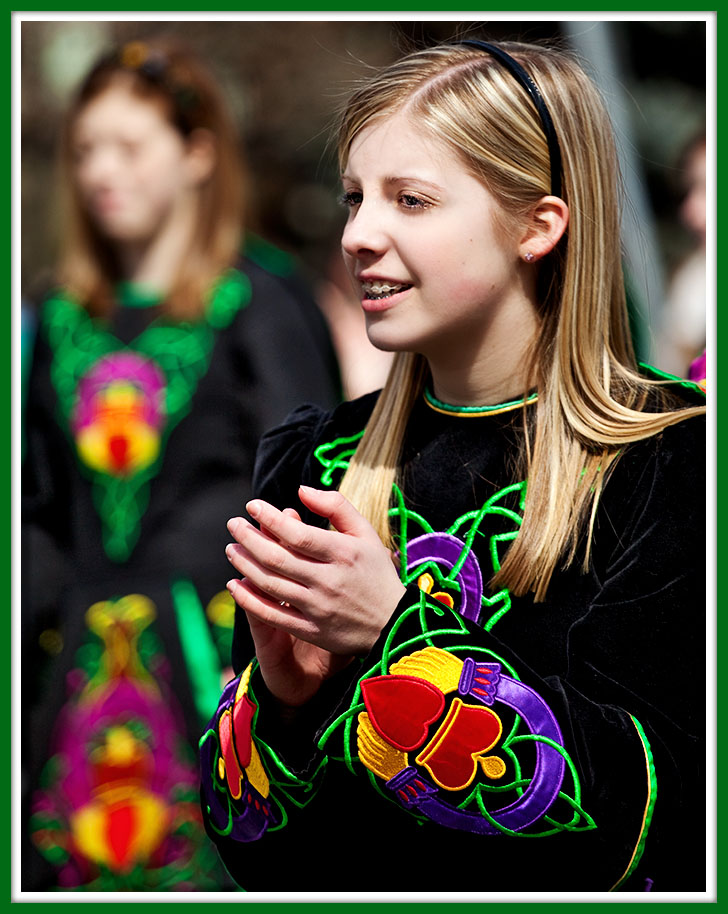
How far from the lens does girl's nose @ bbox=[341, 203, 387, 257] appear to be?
73.3 inches

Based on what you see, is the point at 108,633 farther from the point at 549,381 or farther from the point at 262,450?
the point at 549,381

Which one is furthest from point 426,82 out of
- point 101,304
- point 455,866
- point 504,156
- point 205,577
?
point 101,304

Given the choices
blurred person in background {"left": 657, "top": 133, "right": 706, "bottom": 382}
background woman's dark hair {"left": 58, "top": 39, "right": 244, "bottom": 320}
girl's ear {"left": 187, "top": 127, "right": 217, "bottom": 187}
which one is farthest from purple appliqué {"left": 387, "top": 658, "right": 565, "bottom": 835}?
blurred person in background {"left": 657, "top": 133, "right": 706, "bottom": 382}

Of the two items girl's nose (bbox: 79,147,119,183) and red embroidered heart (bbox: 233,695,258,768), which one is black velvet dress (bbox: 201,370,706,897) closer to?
red embroidered heart (bbox: 233,695,258,768)

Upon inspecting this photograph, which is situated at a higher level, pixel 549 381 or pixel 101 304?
pixel 101 304

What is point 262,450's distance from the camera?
7.27 feet

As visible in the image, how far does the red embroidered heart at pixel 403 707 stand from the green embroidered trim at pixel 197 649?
205 cm

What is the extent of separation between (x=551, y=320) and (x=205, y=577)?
6.47 feet

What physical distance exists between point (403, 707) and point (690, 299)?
410 centimetres

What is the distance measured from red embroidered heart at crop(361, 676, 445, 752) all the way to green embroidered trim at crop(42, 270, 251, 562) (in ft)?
7.31

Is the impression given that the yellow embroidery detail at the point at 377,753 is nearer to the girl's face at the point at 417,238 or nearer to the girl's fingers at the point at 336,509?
the girl's fingers at the point at 336,509

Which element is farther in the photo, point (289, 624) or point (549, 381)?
point (549, 381)

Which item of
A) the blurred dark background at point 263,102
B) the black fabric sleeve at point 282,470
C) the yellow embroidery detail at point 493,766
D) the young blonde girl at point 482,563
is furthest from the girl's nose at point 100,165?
the blurred dark background at point 263,102

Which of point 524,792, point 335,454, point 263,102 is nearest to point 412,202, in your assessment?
point 335,454
